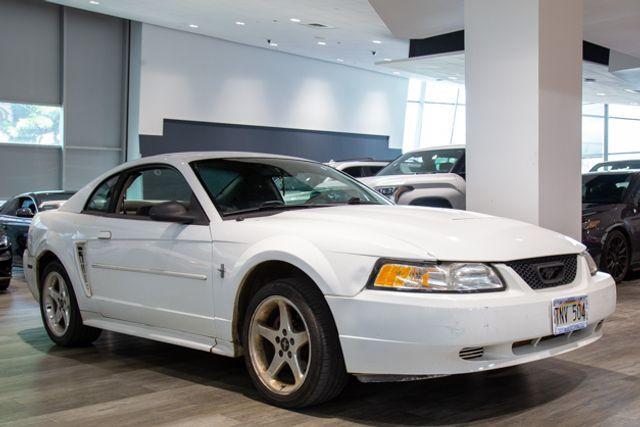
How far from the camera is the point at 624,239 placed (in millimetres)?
9195

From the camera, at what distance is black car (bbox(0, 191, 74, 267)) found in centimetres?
1032

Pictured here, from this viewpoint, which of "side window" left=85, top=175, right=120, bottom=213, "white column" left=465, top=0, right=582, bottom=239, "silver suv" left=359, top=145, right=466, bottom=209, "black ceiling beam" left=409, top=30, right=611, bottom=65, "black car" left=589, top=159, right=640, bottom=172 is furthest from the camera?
"black ceiling beam" left=409, top=30, right=611, bottom=65

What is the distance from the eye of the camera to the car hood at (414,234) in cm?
360

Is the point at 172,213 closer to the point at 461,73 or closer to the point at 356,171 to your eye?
the point at 356,171

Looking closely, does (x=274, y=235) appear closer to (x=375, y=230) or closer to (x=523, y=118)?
(x=375, y=230)

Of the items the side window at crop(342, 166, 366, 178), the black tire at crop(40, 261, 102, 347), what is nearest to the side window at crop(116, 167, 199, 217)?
the black tire at crop(40, 261, 102, 347)

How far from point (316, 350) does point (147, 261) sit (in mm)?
1453

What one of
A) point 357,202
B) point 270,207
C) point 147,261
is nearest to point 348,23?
point 357,202

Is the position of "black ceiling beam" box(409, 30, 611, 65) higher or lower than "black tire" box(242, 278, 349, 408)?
higher

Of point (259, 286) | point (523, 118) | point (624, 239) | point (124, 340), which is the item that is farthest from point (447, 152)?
point (259, 286)

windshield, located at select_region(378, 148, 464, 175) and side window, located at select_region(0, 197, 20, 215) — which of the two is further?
side window, located at select_region(0, 197, 20, 215)

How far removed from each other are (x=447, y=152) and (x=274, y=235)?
6.96 m

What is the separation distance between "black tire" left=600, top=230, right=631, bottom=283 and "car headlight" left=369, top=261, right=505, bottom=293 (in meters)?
5.77

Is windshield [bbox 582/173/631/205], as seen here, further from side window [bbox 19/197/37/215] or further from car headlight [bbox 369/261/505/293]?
side window [bbox 19/197/37/215]
